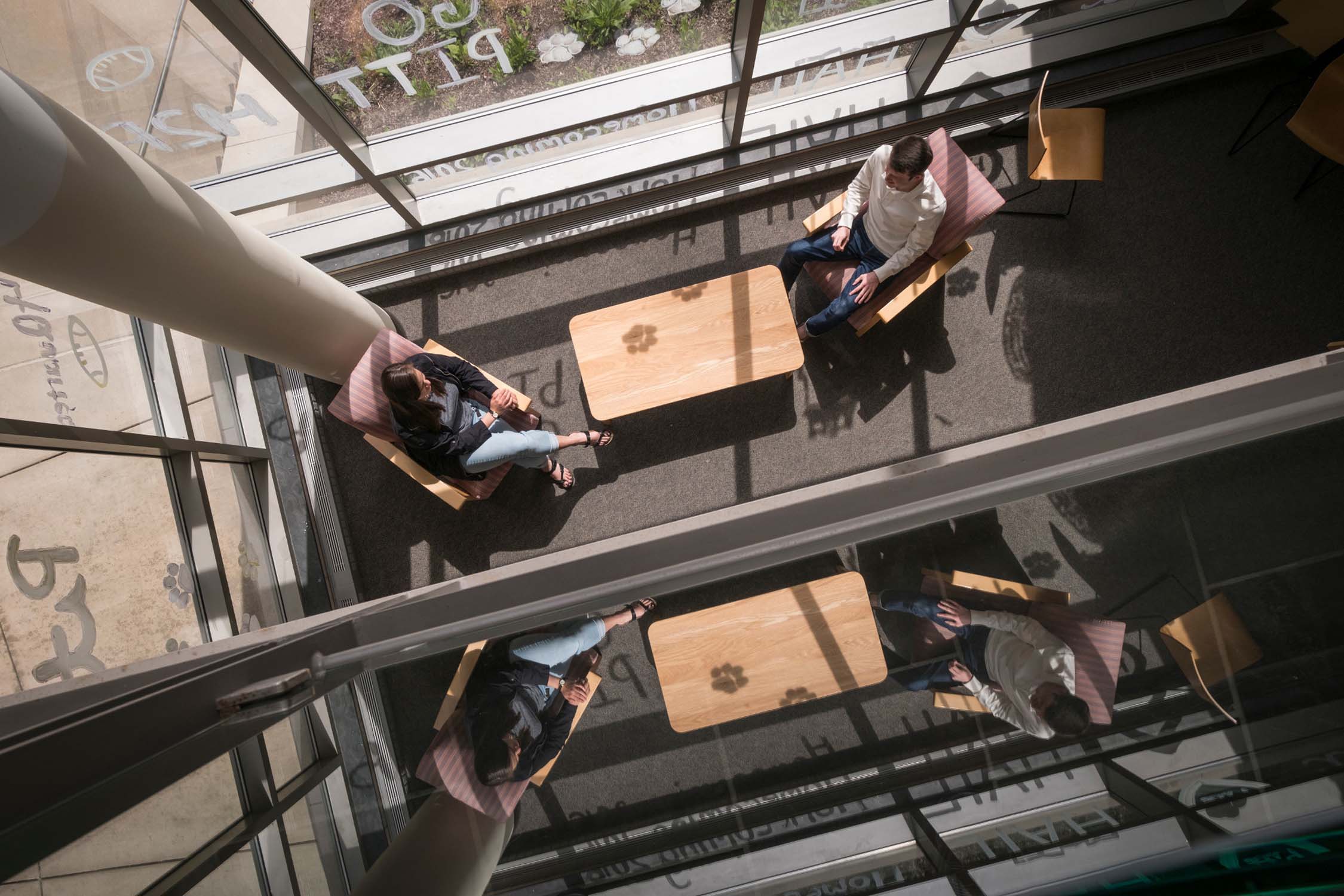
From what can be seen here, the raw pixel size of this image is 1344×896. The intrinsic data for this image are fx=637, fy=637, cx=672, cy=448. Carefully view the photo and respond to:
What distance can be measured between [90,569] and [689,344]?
228 cm

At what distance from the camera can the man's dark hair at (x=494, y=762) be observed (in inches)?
44.3

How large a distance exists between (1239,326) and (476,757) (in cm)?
401

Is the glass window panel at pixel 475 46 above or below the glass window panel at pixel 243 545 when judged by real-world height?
above

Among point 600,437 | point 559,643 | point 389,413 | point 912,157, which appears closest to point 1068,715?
point 559,643

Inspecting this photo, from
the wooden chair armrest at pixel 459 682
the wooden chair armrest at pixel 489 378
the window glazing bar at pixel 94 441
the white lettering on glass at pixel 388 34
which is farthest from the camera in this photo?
the wooden chair armrest at pixel 489 378

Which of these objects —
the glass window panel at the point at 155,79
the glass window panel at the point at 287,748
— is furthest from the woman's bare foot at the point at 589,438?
the glass window panel at the point at 287,748

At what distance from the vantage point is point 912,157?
7.94 feet

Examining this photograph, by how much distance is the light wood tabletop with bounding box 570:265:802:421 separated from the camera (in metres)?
2.86

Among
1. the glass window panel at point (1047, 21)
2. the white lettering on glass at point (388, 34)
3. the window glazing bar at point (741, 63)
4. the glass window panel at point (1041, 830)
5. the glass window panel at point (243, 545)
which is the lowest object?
the glass window panel at point (1041, 830)

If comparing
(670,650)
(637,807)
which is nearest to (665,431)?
(670,650)

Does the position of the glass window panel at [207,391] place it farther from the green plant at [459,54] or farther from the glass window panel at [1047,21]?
the glass window panel at [1047,21]

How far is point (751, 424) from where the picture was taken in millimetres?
3279

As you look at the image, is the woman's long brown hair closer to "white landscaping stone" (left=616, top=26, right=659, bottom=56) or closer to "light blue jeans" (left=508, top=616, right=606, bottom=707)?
"light blue jeans" (left=508, top=616, right=606, bottom=707)

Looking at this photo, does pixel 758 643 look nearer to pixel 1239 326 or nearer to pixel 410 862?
pixel 410 862
